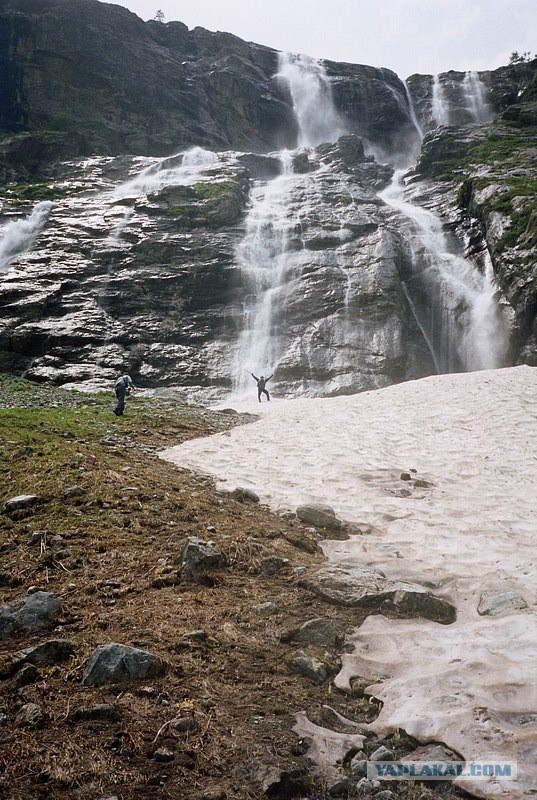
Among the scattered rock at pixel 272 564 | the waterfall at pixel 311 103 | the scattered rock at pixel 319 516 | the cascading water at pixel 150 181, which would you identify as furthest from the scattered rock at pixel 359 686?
the waterfall at pixel 311 103

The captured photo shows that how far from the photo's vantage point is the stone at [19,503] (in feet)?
22.1

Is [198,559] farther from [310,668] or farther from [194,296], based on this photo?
[194,296]

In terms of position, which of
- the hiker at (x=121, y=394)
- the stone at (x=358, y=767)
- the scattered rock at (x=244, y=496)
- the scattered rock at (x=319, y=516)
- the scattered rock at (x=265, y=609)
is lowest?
the hiker at (x=121, y=394)

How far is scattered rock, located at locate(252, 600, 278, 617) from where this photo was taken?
4980mm

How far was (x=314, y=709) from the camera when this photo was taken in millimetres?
3654

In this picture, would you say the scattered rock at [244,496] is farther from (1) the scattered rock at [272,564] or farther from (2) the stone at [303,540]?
(1) the scattered rock at [272,564]

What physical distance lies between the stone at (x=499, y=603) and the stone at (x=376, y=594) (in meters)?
0.33

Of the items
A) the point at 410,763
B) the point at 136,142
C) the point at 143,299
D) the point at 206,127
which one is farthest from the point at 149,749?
the point at 206,127

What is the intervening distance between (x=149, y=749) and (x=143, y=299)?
34.6m

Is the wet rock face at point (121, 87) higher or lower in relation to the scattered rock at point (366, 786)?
higher

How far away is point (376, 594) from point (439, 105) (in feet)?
301

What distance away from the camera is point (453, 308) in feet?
107

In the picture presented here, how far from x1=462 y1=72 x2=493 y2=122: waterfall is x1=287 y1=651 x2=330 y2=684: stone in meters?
86.9

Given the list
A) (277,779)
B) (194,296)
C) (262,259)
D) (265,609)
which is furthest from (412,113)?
(277,779)
